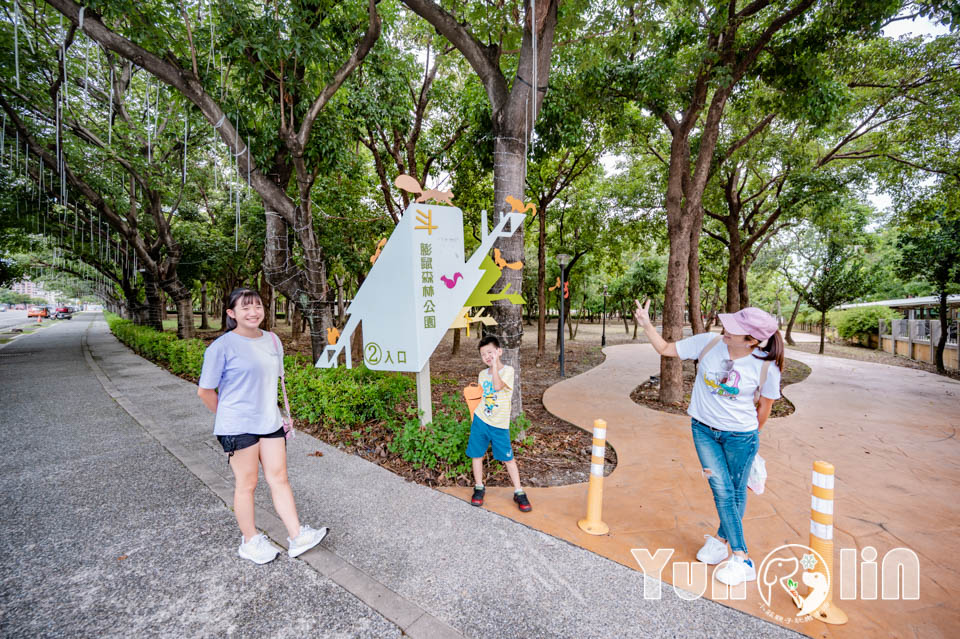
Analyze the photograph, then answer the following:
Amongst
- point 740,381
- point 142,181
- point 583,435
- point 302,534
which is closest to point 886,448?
point 583,435

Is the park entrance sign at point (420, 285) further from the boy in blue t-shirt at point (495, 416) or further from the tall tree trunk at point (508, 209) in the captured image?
the boy in blue t-shirt at point (495, 416)

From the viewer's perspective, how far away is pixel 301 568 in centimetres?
257

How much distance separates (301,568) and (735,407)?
3.10 m

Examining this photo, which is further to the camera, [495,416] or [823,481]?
[495,416]

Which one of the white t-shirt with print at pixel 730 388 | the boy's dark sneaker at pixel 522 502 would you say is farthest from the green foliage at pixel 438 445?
the white t-shirt with print at pixel 730 388

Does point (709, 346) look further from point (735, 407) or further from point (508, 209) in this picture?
point (508, 209)

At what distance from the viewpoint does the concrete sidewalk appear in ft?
6.95

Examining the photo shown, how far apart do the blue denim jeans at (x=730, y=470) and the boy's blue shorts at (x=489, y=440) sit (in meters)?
1.50

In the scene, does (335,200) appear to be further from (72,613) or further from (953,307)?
(953,307)

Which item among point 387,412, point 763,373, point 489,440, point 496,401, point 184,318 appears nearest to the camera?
point 763,373

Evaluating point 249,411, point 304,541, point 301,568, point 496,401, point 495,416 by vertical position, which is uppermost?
point 249,411

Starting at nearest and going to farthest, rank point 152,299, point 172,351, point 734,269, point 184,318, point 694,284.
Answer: point 694,284 < point 172,351 < point 734,269 < point 184,318 < point 152,299

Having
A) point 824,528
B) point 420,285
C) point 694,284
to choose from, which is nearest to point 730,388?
point 824,528

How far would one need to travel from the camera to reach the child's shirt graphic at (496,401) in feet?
10.9
